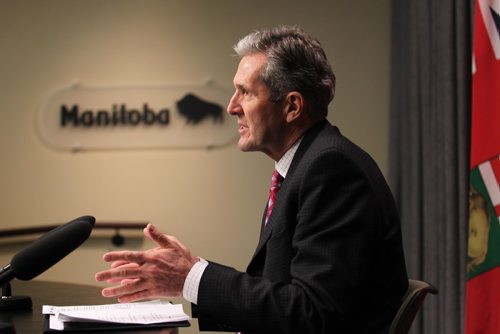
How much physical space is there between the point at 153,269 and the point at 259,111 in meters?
0.52

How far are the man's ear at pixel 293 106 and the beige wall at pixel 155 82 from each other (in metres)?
2.19

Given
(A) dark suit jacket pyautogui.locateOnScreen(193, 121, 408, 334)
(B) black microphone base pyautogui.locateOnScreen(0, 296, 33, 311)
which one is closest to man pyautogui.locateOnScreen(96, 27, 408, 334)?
(A) dark suit jacket pyautogui.locateOnScreen(193, 121, 408, 334)

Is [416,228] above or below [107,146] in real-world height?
below

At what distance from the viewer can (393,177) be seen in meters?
3.68

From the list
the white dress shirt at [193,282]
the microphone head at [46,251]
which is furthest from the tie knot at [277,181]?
the microphone head at [46,251]

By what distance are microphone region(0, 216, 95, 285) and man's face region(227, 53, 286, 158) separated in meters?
0.58

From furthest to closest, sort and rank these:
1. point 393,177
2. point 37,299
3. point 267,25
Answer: point 267,25 → point 393,177 → point 37,299

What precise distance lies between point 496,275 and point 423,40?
1.42 metres

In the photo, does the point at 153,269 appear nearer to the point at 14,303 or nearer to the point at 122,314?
the point at 122,314

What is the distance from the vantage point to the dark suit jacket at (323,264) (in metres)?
1.40

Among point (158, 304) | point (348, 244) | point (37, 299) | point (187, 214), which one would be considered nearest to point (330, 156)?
point (348, 244)

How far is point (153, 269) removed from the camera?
1.49 metres

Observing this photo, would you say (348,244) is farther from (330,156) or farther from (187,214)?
(187,214)

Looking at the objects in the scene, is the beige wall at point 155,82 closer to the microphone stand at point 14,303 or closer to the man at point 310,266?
the microphone stand at point 14,303
